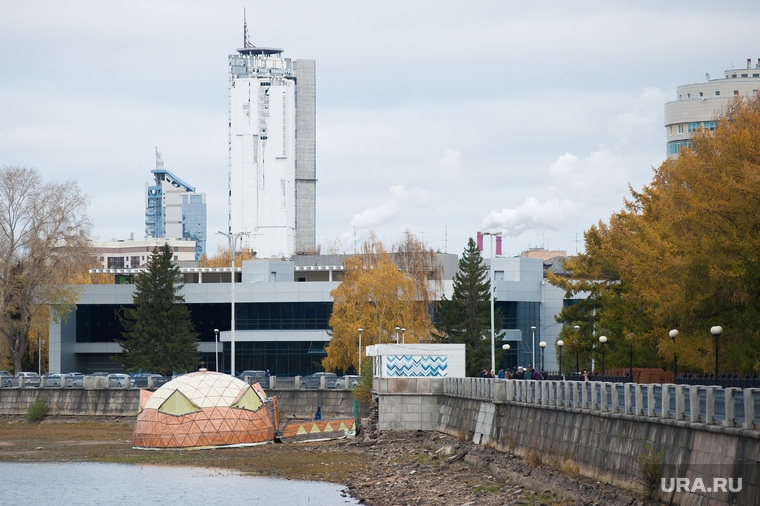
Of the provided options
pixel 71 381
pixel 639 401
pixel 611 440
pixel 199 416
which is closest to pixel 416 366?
pixel 199 416

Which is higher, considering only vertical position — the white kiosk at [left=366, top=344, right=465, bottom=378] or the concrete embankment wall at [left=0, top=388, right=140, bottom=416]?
the white kiosk at [left=366, top=344, right=465, bottom=378]

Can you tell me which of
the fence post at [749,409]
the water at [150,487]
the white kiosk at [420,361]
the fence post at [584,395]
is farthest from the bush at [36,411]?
the fence post at [749,409]

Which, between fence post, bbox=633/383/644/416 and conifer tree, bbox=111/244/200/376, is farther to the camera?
conifer tree, bbox=111/244/200/376

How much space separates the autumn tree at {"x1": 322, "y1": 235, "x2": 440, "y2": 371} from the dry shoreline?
1821cm

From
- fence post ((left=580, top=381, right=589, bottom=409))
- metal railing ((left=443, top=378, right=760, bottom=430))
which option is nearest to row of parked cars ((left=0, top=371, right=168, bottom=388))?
metal railing ((left=443, top=378, right=760, bottom=430))

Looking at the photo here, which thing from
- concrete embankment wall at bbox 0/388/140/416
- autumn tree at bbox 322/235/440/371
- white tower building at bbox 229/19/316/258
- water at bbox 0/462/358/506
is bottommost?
water at bbox 0/462/358/506

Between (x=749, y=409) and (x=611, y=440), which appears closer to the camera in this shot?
(x=749, y=409)

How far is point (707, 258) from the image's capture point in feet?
129

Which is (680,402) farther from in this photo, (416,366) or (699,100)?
(699,100)

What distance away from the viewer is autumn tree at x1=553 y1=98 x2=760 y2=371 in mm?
38438

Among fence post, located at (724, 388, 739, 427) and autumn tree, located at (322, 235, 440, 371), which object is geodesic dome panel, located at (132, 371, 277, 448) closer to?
autumn tree, located at (322, 235, 440, 371)

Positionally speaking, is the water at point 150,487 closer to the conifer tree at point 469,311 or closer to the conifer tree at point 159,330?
the conifer tree at point 469,311

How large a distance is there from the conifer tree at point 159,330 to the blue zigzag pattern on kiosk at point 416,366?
1543 inches

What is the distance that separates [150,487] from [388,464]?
9069 millimetres
